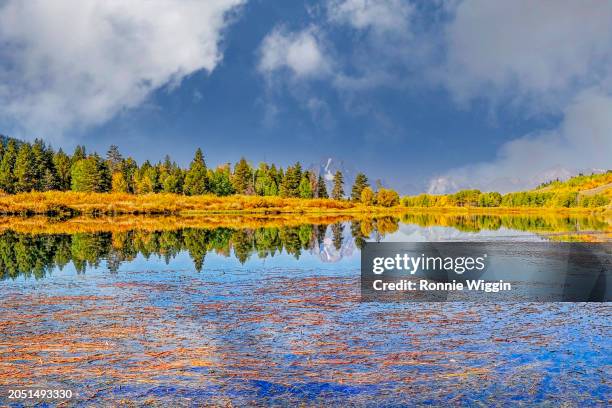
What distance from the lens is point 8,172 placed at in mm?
122750

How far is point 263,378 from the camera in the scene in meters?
10.1

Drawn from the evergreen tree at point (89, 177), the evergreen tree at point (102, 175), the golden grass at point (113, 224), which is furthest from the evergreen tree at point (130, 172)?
the golden grass at point (113, 224)

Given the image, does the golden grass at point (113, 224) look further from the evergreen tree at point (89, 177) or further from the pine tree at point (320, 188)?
the pine tree at point (320, 188)

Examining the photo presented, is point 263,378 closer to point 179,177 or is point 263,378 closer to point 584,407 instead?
point 584,407

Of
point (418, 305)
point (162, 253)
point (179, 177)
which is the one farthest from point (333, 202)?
point (418, 305)

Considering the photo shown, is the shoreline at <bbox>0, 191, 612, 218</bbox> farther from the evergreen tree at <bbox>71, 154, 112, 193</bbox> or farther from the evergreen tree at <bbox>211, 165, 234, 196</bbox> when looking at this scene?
the evergreen tree at <bbox>71, 154, 112, 193</bbox>

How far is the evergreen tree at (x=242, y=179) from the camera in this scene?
153m

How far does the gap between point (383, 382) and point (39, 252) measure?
29814mm

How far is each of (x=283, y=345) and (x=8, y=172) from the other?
131440 mm

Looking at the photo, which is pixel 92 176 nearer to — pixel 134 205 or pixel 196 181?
pixel 196 181

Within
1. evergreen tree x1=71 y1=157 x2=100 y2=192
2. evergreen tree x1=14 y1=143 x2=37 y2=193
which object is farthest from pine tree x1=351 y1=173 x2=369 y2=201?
evergreen tree x1=14 y1=143 x2=37 y2=193

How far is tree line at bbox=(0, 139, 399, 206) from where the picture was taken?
4953 inches

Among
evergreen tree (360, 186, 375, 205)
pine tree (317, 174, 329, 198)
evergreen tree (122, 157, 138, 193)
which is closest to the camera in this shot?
evergreen tree (122, 157, 138, 193)

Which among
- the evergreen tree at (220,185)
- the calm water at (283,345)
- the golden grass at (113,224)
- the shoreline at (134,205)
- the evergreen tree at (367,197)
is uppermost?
the evergreen tree at (220,185)
